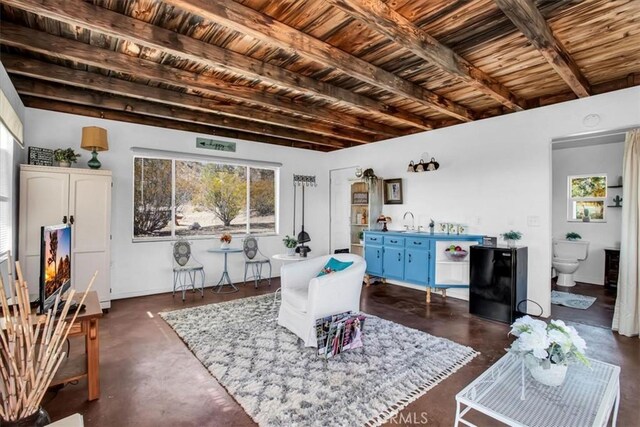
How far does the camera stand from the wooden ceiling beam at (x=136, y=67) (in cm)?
249

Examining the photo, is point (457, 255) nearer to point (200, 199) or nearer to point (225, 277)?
point (225, 277)

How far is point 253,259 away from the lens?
19.1ft

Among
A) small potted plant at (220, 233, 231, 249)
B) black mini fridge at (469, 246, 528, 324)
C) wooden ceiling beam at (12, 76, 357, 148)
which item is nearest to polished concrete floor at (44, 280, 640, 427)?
black mini fridge at (469, 246, 528, 324)

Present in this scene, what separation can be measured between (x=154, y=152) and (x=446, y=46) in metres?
4.25

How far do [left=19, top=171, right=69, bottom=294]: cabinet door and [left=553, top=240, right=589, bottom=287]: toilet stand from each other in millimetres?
7443

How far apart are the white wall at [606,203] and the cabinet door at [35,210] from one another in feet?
25.7

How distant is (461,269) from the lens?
461 cm

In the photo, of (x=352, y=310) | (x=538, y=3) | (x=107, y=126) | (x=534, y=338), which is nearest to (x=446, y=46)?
(x=538, y=3)

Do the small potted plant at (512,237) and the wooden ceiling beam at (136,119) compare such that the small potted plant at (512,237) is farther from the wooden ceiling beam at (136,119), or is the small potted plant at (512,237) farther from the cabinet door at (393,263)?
the wooden ceiling beam at (136,119)

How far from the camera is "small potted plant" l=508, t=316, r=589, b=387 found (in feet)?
5.79

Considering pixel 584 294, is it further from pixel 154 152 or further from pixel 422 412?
pixel 154 152

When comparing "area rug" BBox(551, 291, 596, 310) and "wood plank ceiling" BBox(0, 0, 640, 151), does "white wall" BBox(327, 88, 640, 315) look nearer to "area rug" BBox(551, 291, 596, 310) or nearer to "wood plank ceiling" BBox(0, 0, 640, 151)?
"wood plank ceiling" BBox(0, 0, 640, 151)

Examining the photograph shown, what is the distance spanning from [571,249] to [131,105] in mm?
7282

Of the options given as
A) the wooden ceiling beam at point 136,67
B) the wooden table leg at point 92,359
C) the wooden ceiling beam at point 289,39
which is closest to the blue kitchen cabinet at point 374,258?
the wooden ceiling beam at point 136,67
